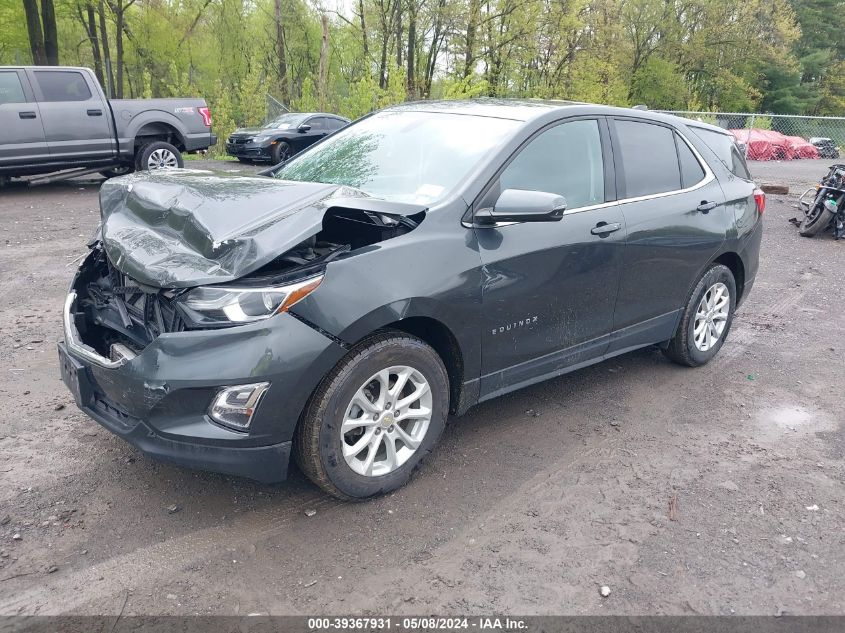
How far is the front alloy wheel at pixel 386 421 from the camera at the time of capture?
3098 millimetres

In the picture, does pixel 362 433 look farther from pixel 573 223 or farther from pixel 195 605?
pixel 573 223

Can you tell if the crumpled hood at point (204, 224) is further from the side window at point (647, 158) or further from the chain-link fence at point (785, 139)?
the chain-link fence at point (785, 139)

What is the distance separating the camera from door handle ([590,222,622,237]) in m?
3.94

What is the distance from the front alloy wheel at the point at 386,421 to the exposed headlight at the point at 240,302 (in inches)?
21.2

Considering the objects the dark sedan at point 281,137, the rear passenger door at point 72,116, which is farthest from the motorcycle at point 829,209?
the rear passenger door at point 72,116

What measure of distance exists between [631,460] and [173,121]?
11.0 metres

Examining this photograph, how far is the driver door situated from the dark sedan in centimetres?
1426

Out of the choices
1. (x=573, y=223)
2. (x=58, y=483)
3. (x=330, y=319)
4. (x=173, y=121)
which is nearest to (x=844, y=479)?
(x=573, y=223)

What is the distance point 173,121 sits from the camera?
40.0 feet

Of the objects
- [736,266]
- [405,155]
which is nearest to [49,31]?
[405,155]

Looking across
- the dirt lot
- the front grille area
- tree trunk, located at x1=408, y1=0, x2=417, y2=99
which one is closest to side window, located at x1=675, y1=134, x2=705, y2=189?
the dirt lot

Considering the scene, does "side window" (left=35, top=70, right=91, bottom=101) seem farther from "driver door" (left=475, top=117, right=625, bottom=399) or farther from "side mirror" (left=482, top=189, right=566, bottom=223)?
"side mirror" (left=482, top=189, right=566, bottom=223)

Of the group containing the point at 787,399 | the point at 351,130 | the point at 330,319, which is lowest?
the point at 787,399

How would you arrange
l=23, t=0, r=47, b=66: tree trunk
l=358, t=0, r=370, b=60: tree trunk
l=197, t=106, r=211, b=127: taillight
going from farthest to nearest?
l=358, t=0, r=370, b=60: tree trunk
l=23, t=0, r=47, b=66: tree trunk
l=197, t=106, r=211, b=127: taillight
